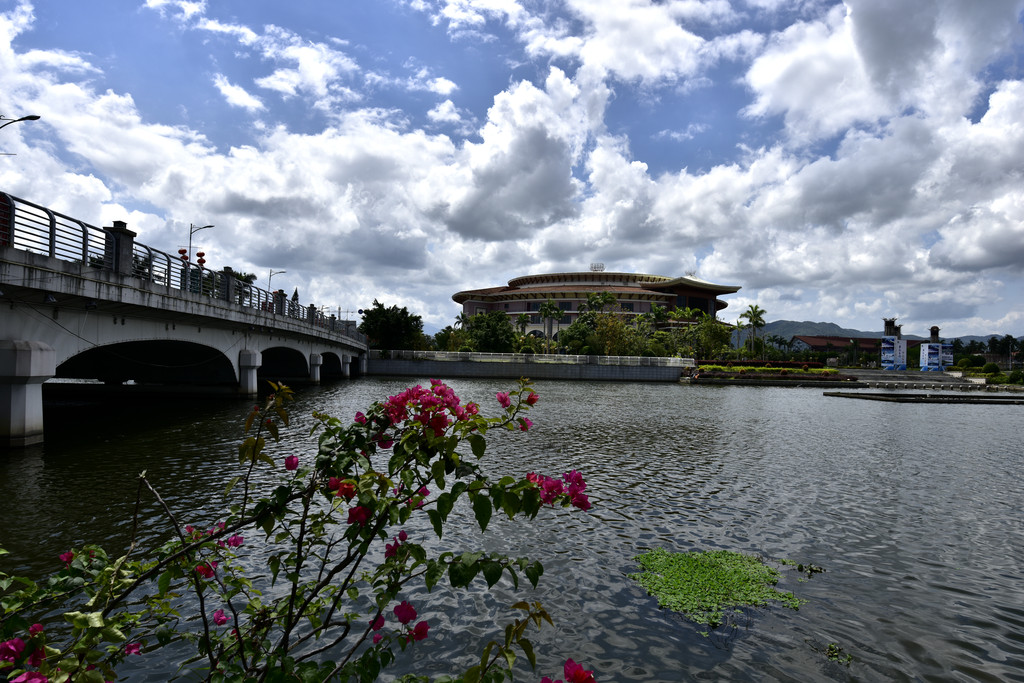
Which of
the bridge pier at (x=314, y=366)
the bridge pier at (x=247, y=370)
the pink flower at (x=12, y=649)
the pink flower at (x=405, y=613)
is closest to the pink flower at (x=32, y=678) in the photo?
the pink flower at (x=12, y=649)

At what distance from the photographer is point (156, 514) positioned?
10.1 m

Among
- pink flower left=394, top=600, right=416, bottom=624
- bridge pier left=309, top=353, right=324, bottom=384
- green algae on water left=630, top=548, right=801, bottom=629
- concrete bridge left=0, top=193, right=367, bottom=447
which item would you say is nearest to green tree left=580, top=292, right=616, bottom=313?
bridge pier left=309, top=353, right=324, bottom=384

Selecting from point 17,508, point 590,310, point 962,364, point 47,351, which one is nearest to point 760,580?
point 17,508

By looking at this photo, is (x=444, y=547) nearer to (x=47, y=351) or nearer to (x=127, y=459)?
(x=127, y=459)

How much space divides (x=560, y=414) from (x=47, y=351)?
68.4ft

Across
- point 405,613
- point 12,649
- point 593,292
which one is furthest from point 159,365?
point 593,292

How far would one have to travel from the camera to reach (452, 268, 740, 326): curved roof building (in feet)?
398

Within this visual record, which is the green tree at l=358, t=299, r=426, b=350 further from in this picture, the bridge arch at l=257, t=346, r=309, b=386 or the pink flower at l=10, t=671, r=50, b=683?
the pink flower at l=10, t=671, r=50, b=683

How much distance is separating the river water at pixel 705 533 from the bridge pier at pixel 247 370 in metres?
10.0

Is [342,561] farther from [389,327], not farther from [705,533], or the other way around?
[389,327]

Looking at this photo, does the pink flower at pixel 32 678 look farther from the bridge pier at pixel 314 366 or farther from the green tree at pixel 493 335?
the green tree at pixel 493 335

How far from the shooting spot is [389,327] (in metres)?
75.9

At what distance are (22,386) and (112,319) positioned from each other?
15.6ft

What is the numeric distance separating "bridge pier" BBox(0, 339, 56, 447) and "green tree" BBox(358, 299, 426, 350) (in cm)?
6001
